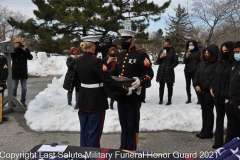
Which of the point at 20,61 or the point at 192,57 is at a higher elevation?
the point at 192,57

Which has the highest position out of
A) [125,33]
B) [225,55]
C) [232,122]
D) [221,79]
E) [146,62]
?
[125,33]

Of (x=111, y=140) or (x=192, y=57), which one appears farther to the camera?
(x=192, y=57)

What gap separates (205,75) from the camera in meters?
4.75

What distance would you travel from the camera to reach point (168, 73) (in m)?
7.23

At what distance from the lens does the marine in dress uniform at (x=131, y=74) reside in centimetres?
376

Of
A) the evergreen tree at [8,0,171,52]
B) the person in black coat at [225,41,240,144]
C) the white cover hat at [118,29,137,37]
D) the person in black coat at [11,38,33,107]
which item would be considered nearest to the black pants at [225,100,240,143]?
the person in black coat at [225,41,240,144]

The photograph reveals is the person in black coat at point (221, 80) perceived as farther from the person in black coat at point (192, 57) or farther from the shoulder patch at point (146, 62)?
the person in black coat at point (192, 57)

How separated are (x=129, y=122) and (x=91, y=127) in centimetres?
60

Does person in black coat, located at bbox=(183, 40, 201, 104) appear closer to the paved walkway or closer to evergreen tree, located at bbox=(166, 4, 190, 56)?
the paved walkway

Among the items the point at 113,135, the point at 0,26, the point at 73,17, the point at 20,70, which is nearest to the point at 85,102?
the point at 113,135

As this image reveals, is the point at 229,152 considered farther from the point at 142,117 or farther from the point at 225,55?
the point at 142,117

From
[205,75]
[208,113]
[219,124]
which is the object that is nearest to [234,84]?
[219,124]

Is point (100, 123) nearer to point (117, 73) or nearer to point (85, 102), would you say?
point (85, 102)

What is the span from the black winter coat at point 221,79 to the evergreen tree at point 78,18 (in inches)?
550
